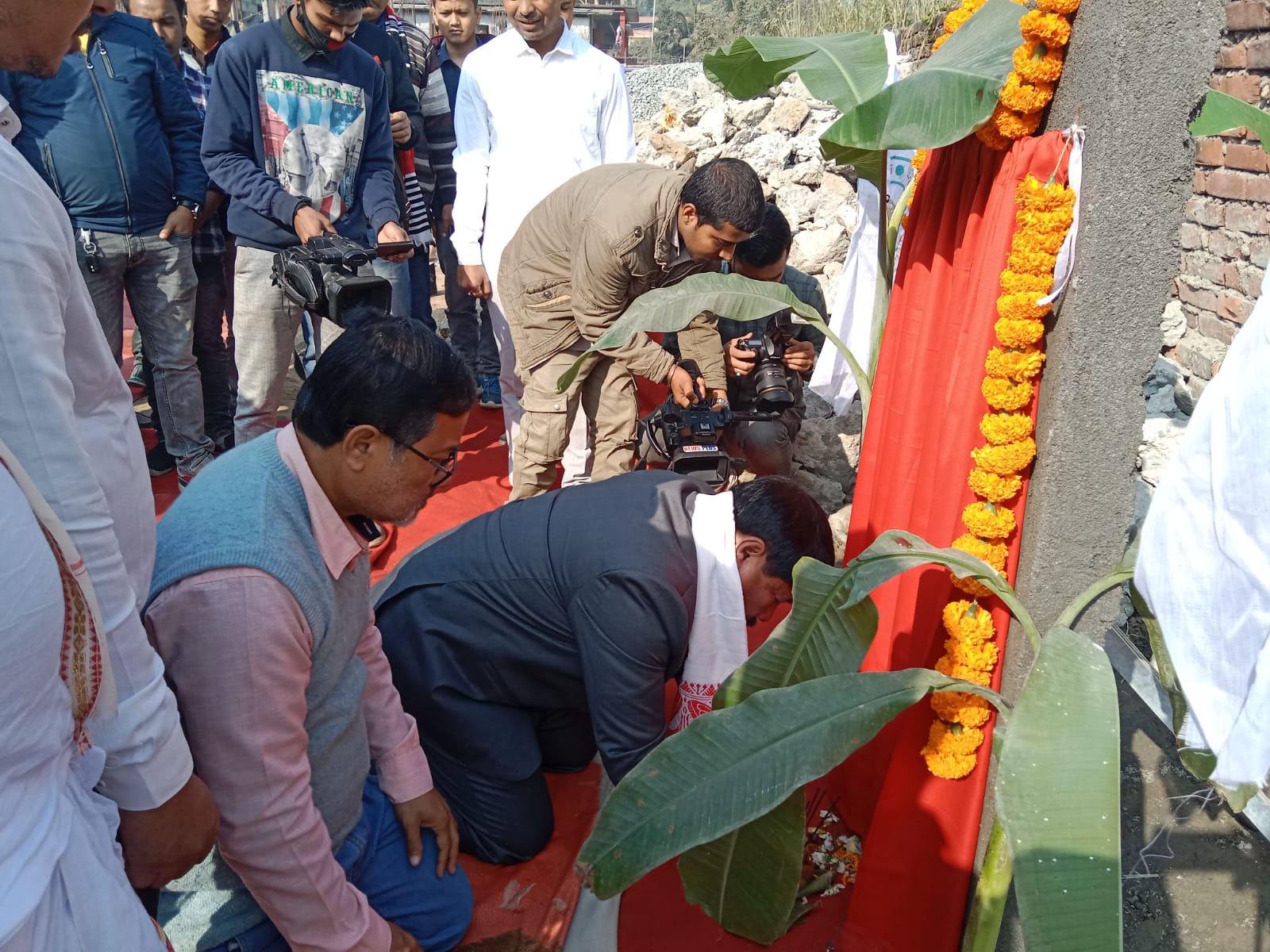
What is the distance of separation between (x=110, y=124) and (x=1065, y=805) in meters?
3.56

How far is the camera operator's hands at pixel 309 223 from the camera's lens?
319 cm

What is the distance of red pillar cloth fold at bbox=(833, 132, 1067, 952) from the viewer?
2010mm

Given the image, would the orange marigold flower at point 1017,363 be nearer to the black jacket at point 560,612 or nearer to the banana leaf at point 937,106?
the banana leaf at point 937,106

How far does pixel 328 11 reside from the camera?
321 cm

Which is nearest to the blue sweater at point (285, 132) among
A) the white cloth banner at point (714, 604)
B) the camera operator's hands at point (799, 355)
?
the camera operator's hands at point (799, 355)

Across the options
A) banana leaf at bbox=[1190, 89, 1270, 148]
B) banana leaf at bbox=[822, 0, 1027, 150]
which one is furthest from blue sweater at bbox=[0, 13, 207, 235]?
banana leaf at bbox=[1190, 89, 1270, 148]

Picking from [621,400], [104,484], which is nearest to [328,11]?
[621,400]

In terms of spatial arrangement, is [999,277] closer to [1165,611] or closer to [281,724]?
[1165,611]

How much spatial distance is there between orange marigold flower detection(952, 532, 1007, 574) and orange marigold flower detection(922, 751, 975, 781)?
1.34ft

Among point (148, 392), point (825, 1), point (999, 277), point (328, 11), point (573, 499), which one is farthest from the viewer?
point (825, 1)

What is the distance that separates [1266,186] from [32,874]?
15.3 ft

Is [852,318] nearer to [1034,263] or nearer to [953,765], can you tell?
[1034,263]

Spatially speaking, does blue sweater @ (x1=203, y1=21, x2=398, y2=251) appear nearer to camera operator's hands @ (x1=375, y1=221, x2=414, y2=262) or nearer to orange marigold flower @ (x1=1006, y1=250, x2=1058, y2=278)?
camera operator's hands @ (x1=375, y1=221, x2=414, y2=262)

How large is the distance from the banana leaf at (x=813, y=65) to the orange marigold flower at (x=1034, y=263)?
1.51 ft
